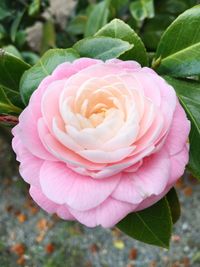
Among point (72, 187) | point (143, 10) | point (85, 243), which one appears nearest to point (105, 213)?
point (72, 187)

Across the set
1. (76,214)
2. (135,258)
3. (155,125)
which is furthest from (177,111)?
(135,258)

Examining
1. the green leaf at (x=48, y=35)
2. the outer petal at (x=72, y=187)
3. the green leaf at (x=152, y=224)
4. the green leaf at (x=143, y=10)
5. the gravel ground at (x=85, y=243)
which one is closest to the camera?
the outer petal at (x=72, y=187)

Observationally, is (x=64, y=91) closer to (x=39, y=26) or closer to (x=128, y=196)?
(x=128, y=196)

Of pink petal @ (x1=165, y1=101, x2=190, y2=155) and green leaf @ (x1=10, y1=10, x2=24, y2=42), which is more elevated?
pink petal @ (x1=165, y1=101, x2=190, y2=155)

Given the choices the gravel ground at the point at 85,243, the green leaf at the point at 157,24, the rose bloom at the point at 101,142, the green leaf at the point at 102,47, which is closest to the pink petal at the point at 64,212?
the rose bloom at the point at 101,142

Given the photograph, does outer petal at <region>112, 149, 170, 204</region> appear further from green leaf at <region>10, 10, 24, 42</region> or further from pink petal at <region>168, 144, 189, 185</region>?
green leaf at <region>10, 10, 24, 42</region>

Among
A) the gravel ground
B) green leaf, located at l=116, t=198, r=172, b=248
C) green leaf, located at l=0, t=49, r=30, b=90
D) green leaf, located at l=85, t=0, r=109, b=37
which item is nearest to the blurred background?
the gravel ground

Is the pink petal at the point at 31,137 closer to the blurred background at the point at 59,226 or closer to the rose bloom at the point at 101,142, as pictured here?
the rose bloom at the point at 101,142
